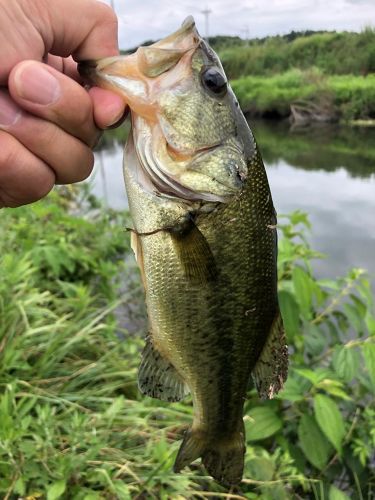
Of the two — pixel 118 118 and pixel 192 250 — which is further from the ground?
pixel 118 118

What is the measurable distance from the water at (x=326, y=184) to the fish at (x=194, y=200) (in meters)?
2.13

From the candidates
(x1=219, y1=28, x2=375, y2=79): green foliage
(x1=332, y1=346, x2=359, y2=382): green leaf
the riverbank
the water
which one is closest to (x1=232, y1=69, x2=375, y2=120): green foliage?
the riverbank

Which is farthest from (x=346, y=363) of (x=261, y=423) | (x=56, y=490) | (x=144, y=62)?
(x=144, y=62)

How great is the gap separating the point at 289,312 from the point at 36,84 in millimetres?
2321

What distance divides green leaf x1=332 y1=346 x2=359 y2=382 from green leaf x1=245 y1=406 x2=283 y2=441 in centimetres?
49

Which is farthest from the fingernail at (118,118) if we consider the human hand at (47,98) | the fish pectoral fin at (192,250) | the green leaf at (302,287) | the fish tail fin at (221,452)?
the green leaf at (302,287)

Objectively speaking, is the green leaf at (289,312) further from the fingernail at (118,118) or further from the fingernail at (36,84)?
the fingernail at (36,84)

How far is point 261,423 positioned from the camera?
3086 millimetres

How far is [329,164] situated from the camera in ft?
58.9

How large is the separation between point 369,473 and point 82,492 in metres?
1.92

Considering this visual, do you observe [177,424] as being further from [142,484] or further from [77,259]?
[77,259]

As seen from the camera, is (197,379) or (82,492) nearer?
(197,379)

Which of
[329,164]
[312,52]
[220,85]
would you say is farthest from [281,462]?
[312,52]

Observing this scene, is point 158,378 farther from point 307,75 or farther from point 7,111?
point 307,75
